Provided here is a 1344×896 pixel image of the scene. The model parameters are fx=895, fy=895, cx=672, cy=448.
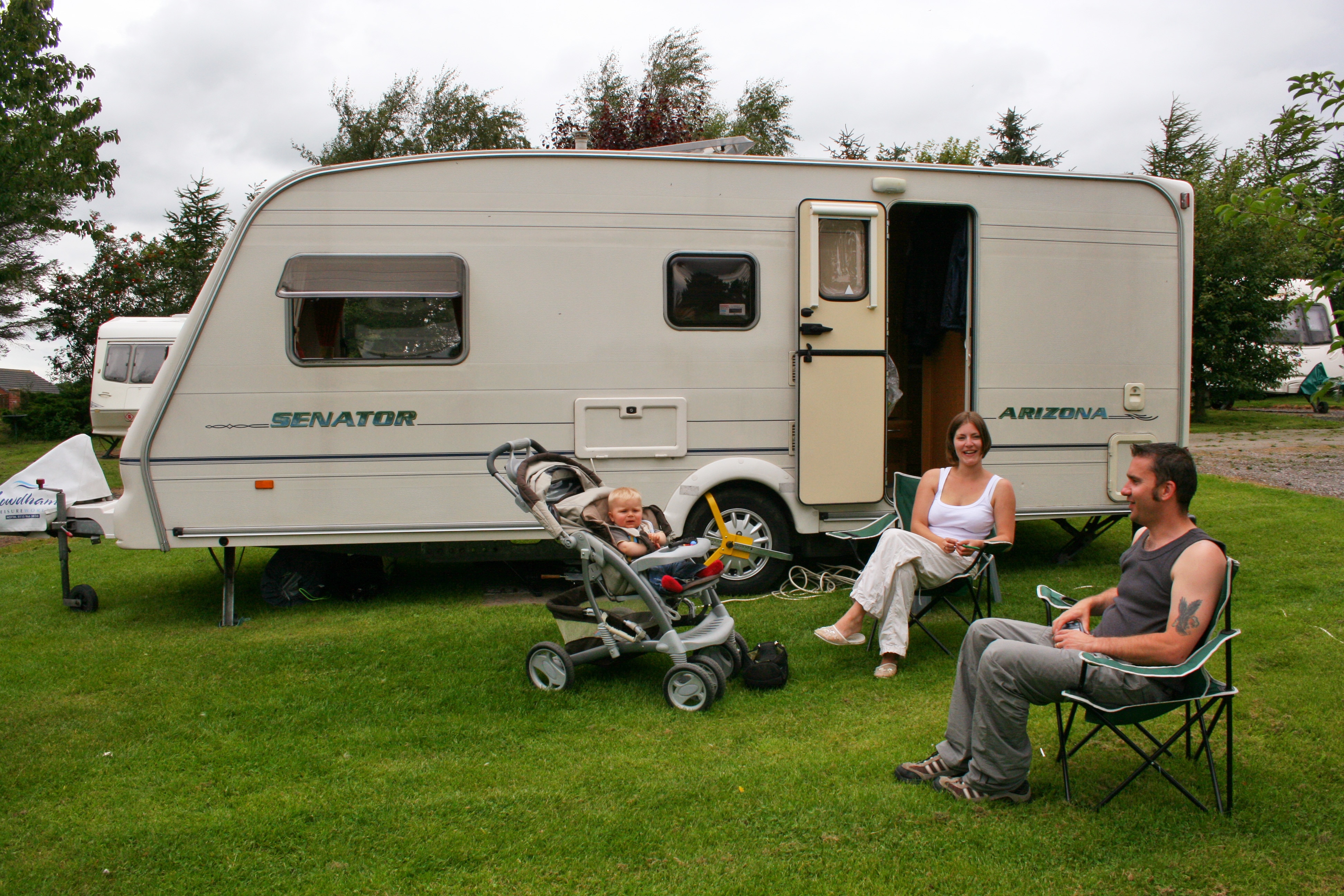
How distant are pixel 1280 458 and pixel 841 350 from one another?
343 inches

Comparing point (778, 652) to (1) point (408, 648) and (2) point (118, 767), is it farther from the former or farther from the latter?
(2) point (118, 767)

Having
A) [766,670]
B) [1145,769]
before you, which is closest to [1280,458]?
[766,670]

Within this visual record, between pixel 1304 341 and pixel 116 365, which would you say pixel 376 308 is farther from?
pixel 1304 341

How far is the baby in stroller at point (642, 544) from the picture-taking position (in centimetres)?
405

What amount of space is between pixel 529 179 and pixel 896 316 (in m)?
3.22

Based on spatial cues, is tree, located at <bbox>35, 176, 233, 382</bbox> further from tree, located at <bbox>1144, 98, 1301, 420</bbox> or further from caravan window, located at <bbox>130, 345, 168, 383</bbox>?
tree, located at <bbox>1144, 98, 1301, 420</bbox>

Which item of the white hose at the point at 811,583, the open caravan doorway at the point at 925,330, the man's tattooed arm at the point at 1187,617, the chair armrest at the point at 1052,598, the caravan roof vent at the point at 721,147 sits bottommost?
the white hose at the point at 811,583

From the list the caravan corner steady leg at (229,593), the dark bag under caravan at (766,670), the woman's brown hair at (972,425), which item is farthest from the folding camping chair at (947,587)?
the caravan corner steady leg at (229,593)

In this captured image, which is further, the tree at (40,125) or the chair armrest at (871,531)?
the tree at (40,125)

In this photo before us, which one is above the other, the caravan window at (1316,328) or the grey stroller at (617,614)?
the caravan window at (1316,328)

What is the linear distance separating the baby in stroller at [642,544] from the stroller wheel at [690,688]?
0.35 meters

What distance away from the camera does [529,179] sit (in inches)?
218

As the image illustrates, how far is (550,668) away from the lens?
4.16 m

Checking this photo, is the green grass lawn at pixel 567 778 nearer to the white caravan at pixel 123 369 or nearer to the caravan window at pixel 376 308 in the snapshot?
the caravan window at pixel 376 308
